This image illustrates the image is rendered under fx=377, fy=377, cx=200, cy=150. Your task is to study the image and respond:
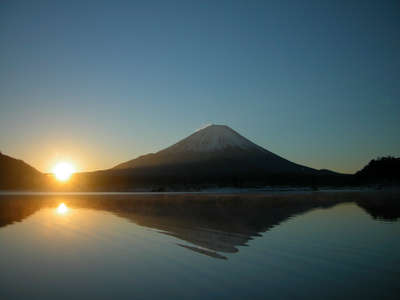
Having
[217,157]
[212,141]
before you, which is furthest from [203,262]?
[212,141]

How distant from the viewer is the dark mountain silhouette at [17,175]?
94287 mm

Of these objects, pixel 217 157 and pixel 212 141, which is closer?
pixel 217 157

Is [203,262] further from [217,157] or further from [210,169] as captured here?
[217,157]

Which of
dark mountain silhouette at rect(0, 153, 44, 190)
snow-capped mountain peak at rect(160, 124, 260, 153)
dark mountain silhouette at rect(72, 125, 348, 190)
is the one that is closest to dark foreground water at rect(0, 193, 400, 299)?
dark mountain silhouette at rect(72, 125, 348, 190)

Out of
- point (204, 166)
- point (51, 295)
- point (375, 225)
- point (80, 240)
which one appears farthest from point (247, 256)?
point (204, 166)

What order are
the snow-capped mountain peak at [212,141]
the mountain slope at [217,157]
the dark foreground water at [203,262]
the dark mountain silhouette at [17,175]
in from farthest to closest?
the snow-capped mountain peak at [212,141] → the mountain slope at [217,157] → the dark mountain silhouette at [17,175] → the dark foreground water at [203,262]

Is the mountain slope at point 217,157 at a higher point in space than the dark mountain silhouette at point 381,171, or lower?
higher

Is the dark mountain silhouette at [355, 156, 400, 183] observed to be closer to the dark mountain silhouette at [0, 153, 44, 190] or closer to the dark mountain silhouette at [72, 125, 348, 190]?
the dark mountain silhouette at [72, 125, 348, 190]

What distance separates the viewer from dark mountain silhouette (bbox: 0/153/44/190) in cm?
9429

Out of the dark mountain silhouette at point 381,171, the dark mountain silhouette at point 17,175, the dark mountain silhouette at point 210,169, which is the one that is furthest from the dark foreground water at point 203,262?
the dark mountain silhouette at point 381,171

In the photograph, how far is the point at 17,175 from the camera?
102 m

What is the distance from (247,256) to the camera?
11.0m

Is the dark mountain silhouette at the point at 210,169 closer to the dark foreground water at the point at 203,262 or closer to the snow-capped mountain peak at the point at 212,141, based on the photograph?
the snow-capped mountain peak at the point at 212,141

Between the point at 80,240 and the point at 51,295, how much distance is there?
7158 mm
